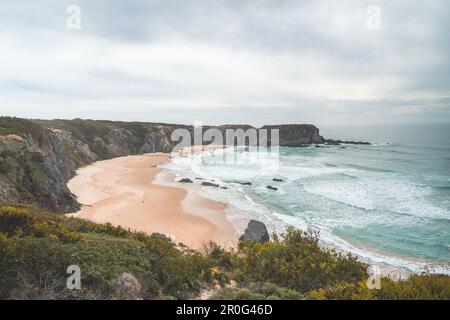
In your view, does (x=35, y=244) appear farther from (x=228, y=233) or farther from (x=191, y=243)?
(x=228, y=233)

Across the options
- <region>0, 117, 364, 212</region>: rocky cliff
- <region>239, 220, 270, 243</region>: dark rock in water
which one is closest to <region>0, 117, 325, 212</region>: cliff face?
<region>0, 117, 364, 212</region>: rocky cliff

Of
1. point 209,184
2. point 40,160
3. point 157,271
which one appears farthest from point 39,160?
point 209,184


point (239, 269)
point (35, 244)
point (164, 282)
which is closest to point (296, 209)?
point (239, 269)

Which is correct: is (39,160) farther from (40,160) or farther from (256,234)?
(256,234)
